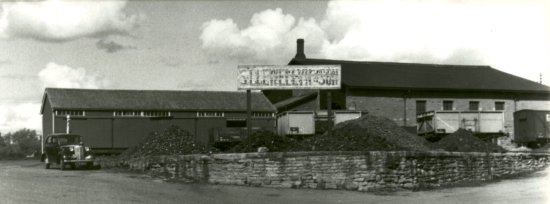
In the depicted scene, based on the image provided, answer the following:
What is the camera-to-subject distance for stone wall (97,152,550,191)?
63.3 feet

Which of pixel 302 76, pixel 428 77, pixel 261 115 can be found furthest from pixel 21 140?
pixel 302 76

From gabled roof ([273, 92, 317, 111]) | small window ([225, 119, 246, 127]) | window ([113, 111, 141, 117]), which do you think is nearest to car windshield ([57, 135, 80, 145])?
window ([113, 111, 141, 117])

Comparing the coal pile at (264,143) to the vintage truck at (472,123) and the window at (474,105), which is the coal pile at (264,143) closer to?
the vintage truck at (472,123)

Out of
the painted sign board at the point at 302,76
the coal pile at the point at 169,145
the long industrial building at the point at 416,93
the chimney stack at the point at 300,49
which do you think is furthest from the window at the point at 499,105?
the coal pile at the point at 169,145

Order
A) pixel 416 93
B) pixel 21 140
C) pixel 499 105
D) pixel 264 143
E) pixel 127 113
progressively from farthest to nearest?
pixel 21 140, pixel 499 105, pixel 416 93, pixel 127 113, pixel 264 143

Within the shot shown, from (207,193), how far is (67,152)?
1089cm

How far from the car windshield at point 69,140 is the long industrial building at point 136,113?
10713mm

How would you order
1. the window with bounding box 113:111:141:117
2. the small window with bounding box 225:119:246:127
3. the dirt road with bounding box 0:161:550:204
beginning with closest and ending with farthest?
the dirt road with bounding box 0:161:550:204
the window with bounding box 113:111:141:117
the small window with bounding box 225:119:246:127

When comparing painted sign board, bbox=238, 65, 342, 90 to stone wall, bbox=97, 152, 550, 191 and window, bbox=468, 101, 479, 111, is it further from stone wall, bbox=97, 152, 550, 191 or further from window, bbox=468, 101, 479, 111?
window, bbox=468, 101, 479, 111

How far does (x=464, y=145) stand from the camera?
26.2m

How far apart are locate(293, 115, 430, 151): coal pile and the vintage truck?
17.3ft

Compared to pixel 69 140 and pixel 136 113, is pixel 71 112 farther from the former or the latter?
pixel 69 140

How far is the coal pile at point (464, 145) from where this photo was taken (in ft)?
84.5

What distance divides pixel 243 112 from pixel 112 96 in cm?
880
